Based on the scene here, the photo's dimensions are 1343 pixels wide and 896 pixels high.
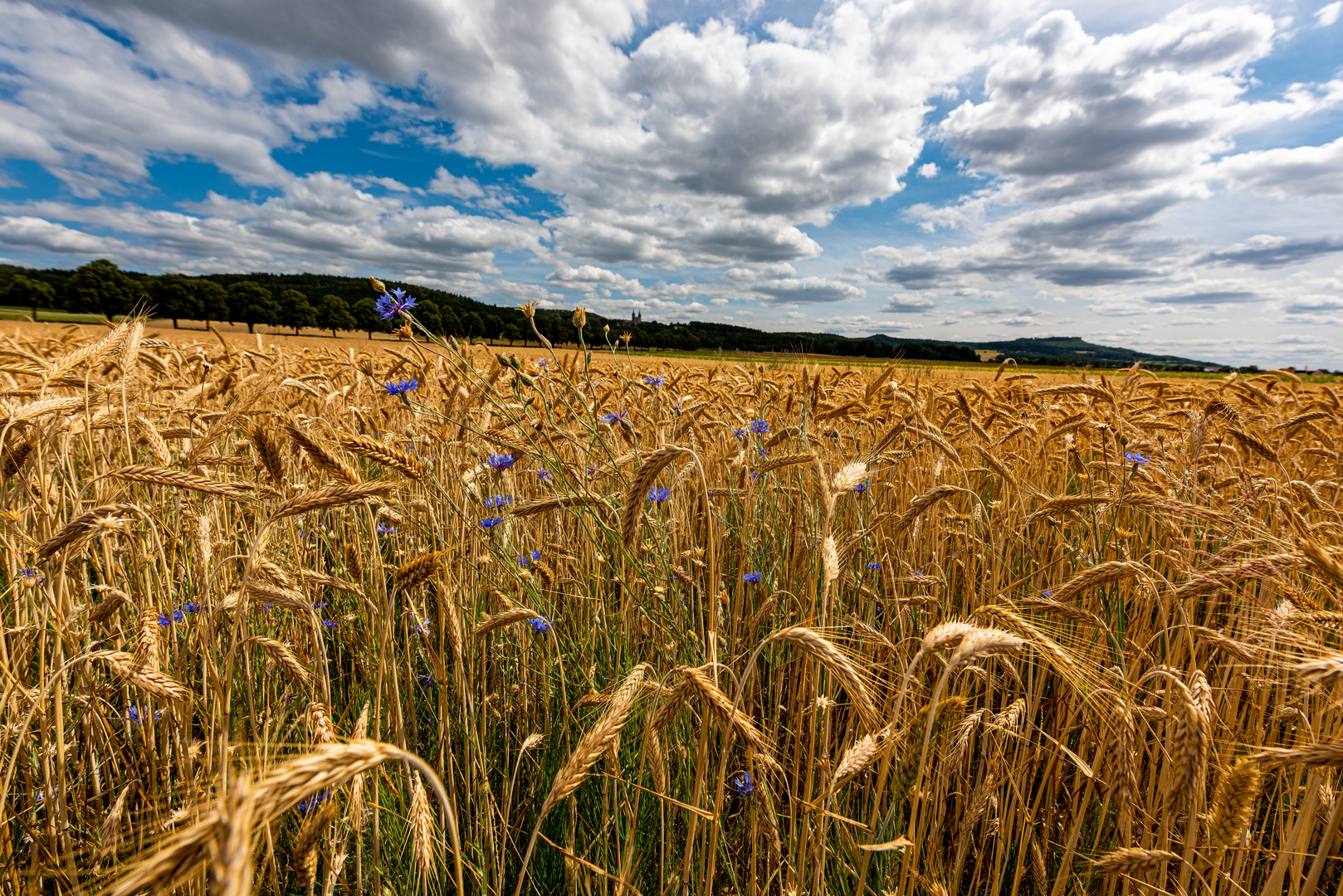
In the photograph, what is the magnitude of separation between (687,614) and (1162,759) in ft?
4.93

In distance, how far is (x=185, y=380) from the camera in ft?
15.7

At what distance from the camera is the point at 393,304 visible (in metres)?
1.78

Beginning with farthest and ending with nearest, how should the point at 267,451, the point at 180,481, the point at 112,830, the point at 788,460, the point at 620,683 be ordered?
the point at 788,460 → the point at 620,683 → the point at 267,451 → the point at 112,830 → the point at 180,481

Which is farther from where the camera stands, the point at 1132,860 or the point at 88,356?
the point at 88,356

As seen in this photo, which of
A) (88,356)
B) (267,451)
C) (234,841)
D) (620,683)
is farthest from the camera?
(88,356)

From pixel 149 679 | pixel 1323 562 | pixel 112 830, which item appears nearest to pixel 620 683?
pixel 149 679

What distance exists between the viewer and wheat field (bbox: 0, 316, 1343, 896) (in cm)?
108

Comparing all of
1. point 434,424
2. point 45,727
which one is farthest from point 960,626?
point 434,424

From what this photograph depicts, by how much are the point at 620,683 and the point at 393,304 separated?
1.40 metres

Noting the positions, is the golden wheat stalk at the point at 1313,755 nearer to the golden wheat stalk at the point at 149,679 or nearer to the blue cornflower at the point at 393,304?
the golden wheat stalk at the point at 149,679

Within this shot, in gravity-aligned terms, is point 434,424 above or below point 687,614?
above

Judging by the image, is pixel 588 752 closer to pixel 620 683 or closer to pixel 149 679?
pixel 620 683

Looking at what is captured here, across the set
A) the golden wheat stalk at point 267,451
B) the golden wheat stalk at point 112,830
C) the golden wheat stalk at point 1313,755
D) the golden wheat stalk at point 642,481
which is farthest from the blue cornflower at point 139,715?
the golden wheat stalk at point 1313,755

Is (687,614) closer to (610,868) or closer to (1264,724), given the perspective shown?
(610,868)
